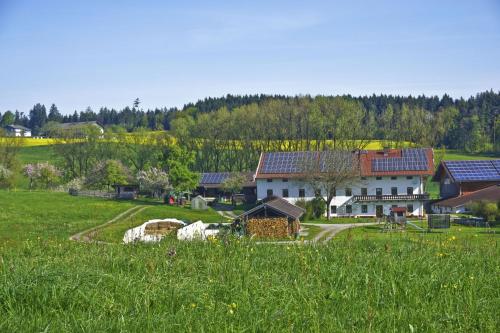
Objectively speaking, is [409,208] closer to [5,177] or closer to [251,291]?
[5,177]

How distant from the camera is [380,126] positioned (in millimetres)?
126500

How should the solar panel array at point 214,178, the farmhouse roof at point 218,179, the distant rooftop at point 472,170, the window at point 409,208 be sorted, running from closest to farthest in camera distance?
1. the window at point 409,208
2. the distant rooftop at point 472,170
3. the farmhouse roof at point 218,179
4. the solar panel array at point 214,178

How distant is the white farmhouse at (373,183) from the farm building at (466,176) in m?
2.59

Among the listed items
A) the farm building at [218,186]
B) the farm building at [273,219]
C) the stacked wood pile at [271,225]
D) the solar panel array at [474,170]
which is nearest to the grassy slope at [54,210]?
the farm building at [273,219]

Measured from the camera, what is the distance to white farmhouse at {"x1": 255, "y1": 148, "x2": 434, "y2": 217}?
66.1m

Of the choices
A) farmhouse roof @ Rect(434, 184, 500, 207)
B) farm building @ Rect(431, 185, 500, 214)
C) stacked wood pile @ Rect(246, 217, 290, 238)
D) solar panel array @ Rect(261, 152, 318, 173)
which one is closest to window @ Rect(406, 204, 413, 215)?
farm building @ Rect(431, 185, 500, 214)

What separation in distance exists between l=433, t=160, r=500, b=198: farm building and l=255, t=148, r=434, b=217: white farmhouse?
2590mm

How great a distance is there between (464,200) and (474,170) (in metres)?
6.93

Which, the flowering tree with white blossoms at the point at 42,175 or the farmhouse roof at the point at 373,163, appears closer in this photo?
the farmhouse roof at the point at 373,163

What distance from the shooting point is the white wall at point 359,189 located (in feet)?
217

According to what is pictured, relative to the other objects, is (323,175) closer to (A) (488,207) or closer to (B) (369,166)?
(B) (369,166)

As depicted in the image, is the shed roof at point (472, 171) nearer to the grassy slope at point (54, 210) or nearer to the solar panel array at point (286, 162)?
the solar panel array at point (286, 162)

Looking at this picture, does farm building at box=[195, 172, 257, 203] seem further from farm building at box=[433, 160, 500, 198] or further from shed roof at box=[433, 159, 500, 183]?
shed roof at box=[433, 159, 500, 183]

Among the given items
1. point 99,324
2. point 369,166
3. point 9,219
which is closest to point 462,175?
point 369,166
